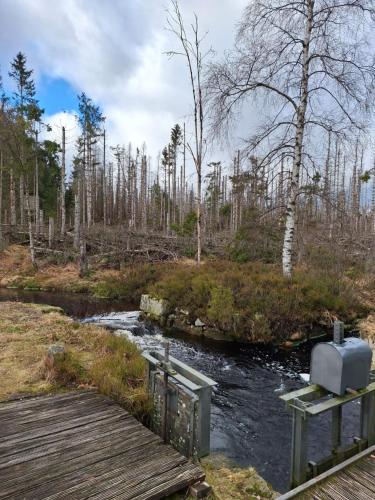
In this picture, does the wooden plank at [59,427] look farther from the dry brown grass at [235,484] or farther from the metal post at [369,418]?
the metal post at [369,418]

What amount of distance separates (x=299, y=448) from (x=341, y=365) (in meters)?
0.84

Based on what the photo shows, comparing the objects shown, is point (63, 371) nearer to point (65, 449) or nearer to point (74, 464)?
point (65, 449)

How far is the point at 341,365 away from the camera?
3123 millimetres

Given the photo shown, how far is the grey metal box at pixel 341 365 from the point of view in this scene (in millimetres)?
3135

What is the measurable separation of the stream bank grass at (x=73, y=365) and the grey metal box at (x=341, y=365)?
2.19 metres

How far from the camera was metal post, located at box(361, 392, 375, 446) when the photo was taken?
3.51 m

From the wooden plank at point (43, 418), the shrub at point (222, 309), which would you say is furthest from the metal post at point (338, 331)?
the shrub at point (222, 309)

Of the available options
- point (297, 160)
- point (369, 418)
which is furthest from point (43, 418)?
point (297, 160)

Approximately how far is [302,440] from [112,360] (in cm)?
311

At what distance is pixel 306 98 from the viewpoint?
33.9ft

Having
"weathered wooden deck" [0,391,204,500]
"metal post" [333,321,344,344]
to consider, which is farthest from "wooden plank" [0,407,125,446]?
"metal post" [333,321,344,344]

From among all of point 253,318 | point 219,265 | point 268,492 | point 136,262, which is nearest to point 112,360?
point 268,492

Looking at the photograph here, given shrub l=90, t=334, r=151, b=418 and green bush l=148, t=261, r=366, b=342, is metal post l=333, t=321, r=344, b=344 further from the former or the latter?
green bush l=148, t=261, r=366, b=342

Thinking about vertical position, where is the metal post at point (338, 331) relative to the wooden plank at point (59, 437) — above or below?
above
